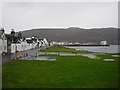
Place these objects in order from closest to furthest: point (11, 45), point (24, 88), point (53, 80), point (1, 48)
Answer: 1. point (24, 88)
2. point (53, 80)
3. point (1, 48)
4. point (11, 45)

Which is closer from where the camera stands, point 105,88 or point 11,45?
point 105,88

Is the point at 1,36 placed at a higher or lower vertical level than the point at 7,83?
higher

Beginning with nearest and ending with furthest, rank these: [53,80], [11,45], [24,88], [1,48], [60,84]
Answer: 1. [24,88]
2. [60,84]
3. [53,80]
4. [1,48]
5. [11,45]

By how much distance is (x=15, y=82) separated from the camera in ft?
65.3

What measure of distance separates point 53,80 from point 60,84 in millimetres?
1962

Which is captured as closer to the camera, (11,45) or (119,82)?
(119,82)

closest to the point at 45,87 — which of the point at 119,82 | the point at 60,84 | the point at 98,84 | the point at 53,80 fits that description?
the point at 60,84

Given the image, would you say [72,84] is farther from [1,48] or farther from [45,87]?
[1,48]

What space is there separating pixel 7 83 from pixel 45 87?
11.3 ft

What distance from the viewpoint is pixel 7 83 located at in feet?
63.4

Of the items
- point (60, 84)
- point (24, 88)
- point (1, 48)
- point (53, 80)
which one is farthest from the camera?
point (1, 48)

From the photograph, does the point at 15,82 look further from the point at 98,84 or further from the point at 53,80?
the point at 98,84

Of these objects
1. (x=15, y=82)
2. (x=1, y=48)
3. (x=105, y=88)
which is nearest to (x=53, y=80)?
(x=15, y=82)

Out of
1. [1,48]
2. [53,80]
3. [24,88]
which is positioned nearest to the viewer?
→ [24,88]
